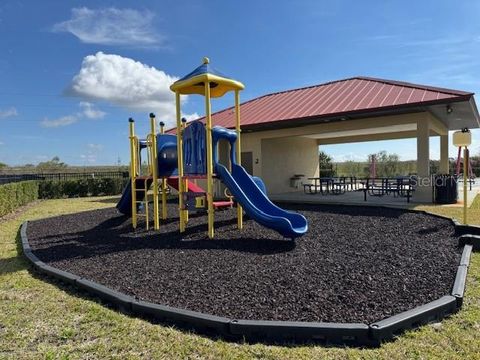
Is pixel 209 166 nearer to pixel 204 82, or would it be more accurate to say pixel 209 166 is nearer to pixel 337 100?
pixel 204 82

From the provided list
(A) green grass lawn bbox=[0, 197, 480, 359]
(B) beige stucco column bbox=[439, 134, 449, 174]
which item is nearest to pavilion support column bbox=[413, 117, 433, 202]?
(B) beige stucco column bbox=[439, 134, 449, 174]

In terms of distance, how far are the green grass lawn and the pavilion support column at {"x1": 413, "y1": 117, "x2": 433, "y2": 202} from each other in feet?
28.6

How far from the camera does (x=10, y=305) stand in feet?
14.1

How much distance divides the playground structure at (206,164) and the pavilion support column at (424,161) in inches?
274

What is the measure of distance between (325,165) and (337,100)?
44.8 feet

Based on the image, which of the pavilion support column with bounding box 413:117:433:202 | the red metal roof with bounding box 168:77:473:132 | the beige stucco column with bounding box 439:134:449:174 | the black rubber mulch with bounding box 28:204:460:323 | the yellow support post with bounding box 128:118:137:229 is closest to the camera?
the black rubber mulch with bounding box 28:204:460:323

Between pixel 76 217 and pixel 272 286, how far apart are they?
884cm

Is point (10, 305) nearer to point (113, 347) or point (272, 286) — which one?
point (113, 347)

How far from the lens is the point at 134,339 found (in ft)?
11.0

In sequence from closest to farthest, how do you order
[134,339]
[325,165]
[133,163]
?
[134,339]
[133,163]
[325,165]

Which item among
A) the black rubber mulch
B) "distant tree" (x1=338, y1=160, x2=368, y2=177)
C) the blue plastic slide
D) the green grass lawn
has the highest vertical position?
"distant tree" (x1=338, y1=160, x2=368, y2=177)

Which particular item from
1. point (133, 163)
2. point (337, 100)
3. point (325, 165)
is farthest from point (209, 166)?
point (325, 165)

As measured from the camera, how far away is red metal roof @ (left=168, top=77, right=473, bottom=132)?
11758 mm

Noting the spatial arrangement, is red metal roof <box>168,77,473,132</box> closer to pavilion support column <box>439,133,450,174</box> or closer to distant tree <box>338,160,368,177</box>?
pavilion support column <box>439,133,450,174</box>
